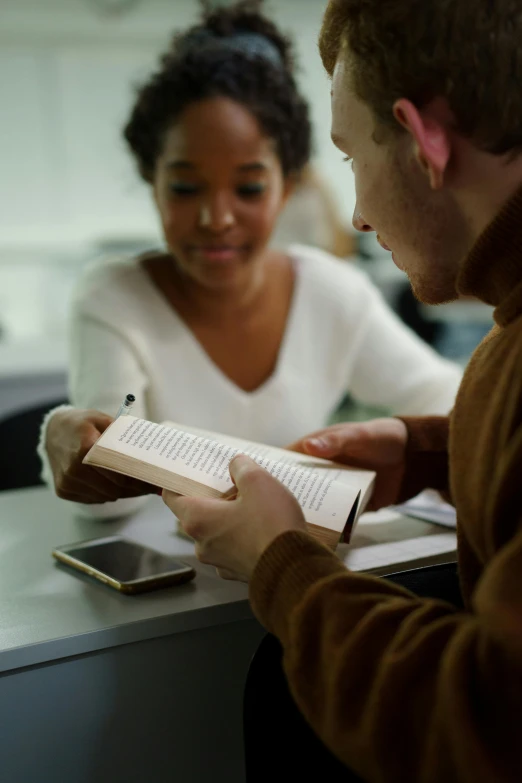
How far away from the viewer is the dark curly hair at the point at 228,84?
1.17 m

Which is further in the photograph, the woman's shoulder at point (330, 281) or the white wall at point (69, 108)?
the white wall at point (69, 108)

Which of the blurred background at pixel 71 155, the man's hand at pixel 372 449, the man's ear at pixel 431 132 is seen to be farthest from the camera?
the blurred background at pixel 71 155

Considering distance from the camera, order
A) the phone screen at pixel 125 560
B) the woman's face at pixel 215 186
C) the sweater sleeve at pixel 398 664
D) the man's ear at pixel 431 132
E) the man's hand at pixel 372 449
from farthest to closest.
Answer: the woman's face at pixel 215 186 → the man's hand at pixel 372 449 → the phone screen at pixel 125 560 → the man's ear at pixel 431 132 → the sweater sleeve at pixel 398 664

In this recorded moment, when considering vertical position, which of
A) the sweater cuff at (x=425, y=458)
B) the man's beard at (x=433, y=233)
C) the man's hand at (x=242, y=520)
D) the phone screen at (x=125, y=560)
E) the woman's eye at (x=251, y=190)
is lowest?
the phone screen at (x=125, y=560)

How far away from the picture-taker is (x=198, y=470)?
0.67m

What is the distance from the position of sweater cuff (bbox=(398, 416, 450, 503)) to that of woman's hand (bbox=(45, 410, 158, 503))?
29 centimetres

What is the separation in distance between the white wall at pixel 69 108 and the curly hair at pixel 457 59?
9.46 feet

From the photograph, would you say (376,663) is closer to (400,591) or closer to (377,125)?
(400,591)

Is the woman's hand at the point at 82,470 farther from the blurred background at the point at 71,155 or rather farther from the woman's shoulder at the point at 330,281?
the blurred background at the point at 71,155

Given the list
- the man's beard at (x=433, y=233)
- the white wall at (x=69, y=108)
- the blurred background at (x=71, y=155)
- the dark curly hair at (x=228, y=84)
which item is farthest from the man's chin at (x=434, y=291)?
the white wall at (x=69, y=108)

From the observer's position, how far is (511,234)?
0.52m

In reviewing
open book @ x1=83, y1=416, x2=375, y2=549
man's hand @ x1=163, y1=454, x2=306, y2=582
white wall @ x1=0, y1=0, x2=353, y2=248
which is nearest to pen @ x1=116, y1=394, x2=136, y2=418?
open book @ x1=83, y1=416, x2=375, y2=549

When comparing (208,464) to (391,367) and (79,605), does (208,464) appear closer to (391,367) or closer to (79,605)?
(79,605)

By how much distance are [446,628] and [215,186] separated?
2.65 ft
